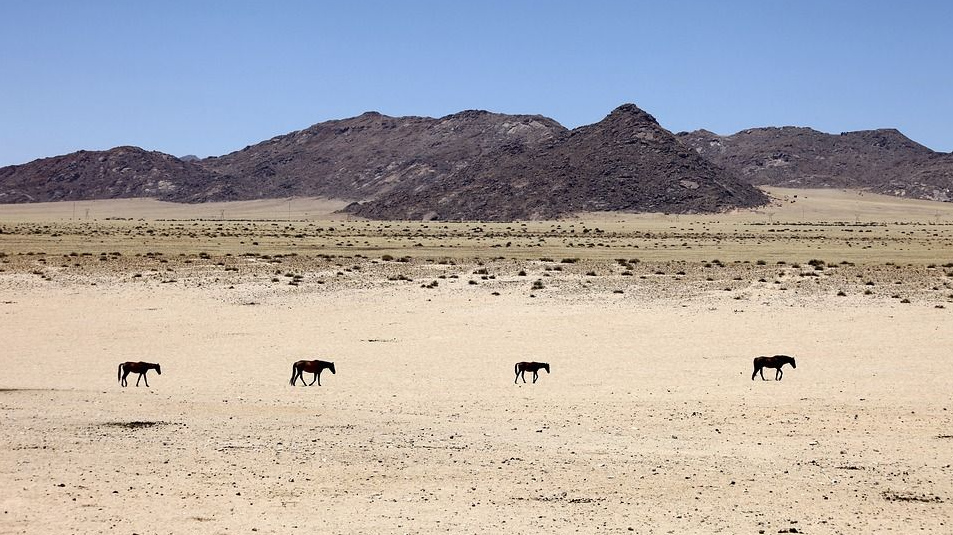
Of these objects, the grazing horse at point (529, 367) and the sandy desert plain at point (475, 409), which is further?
the grazing horse at point (529, 367)

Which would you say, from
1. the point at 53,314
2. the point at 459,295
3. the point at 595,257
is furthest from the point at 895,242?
the point at 53,314

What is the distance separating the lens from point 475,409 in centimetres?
1728

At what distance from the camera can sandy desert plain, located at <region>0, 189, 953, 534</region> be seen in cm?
1120

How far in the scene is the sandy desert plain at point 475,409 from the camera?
11203 mm

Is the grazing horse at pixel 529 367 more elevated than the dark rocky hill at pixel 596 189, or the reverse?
the dark rocky hill at pixel 596 189

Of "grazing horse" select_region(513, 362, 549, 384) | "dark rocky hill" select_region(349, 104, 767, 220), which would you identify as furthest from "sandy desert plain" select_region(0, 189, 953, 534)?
"dark rocky hill" select_region(349, 104, 767, 220)

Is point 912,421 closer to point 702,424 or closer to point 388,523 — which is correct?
point 702,424

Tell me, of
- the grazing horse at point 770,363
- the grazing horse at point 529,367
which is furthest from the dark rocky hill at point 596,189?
the grazing horse at point 529,367

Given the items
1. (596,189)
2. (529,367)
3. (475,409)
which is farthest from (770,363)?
(596,189)

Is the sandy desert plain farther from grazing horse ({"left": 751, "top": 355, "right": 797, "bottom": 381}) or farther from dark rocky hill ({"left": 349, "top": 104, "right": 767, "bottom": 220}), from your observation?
dark rocky hill ({"left": 349, "top": 104, "right": 767, "bottom": 220})

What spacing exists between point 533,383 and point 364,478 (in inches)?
317

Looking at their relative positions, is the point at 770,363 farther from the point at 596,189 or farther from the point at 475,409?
the point at 596,189

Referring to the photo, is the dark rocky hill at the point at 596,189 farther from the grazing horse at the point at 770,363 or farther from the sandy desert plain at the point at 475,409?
the grazing horse at the point at 770,363

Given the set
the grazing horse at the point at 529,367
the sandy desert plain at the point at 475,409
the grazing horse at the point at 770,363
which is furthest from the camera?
the grazing horse at the point at 770,363
